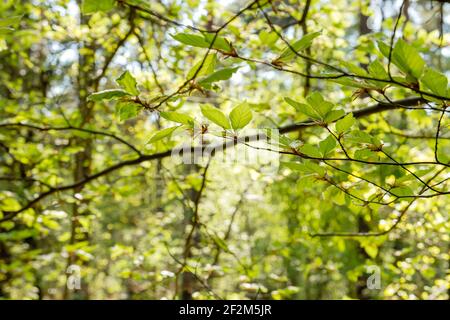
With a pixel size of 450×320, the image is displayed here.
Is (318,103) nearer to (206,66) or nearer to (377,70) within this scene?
A: (377,70)

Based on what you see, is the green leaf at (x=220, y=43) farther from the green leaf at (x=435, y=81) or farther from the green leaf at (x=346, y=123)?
the green leaf at (x=435, y=81)

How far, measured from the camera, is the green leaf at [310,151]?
90 cm

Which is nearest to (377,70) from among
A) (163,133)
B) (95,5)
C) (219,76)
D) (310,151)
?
(310,151)

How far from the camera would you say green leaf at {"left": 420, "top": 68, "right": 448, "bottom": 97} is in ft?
2.22

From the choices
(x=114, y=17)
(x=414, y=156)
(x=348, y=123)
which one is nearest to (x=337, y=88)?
(x=414, y=156)

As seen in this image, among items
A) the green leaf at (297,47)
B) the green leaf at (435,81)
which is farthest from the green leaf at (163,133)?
the green leaf at (435,81)

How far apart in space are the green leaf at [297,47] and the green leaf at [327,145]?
0.65 feet

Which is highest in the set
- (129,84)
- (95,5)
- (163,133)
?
(95,5)

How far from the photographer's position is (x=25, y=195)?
2.72 metres

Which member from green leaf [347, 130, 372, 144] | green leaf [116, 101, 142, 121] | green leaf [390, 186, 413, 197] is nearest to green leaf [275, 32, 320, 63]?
green leaf [347, 130, 372, 144]

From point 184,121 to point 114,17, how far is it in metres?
2.97

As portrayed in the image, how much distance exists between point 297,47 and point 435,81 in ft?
0.91

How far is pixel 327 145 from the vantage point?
0.90m
